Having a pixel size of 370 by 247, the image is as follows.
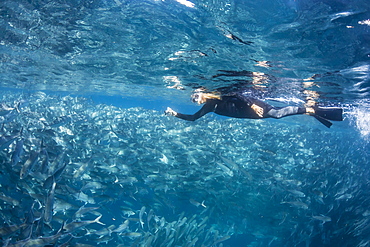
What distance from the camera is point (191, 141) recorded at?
1137 centimetres

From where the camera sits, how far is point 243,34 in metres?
7.48

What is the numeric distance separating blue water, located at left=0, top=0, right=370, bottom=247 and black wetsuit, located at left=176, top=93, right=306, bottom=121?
154cm

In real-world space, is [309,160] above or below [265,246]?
above

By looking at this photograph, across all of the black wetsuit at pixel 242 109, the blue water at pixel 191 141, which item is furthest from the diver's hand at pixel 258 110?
the blue water at pixel 191 141

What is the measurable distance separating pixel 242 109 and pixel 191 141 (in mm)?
3227

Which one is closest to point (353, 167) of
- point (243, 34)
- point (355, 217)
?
point (355, 217)

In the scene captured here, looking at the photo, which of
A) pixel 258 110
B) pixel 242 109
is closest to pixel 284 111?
pixel 258 110

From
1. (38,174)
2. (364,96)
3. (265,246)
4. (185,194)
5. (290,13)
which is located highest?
(290,13)

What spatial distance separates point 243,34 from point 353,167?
454 inches

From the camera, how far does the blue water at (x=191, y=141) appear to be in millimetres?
6141

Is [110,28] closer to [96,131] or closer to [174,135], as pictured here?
[96,131]

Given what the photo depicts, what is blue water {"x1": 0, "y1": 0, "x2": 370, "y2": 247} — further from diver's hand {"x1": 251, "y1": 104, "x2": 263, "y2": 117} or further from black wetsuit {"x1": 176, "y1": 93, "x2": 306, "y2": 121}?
diver's hand {"x1": 251, "y1": 104, "x2": 263, "y2": 117}

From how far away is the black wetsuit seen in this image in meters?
8.37

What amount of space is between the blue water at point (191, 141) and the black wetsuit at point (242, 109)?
154cm
